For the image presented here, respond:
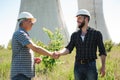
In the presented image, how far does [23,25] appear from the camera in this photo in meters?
4.51

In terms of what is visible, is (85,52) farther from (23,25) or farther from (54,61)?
(54,61)

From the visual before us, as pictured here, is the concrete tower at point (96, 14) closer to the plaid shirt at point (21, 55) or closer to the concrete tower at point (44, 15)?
the concrete tower at point (44, 15)

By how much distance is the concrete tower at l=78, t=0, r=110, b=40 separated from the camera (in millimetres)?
26003

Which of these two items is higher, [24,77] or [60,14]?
[60,14]

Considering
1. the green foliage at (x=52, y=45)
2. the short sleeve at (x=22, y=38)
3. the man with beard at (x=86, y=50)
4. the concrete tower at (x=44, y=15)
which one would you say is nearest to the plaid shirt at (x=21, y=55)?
the short sleeve at (x=22, y=38)

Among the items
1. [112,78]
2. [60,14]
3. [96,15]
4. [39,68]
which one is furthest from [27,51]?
[96,15]

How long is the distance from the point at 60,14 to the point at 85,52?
18.9 meters

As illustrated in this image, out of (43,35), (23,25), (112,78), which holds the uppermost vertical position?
(43,35)

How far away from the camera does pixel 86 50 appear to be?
4.96 metres

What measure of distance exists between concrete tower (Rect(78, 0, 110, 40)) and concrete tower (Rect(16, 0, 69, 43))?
2649mm

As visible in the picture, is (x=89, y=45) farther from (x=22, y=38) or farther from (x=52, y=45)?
(x=52, y=45)

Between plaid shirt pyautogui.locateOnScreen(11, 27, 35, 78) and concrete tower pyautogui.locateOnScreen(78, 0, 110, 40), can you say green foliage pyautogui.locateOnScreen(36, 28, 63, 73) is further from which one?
concrete tower pyautogui.locateOnScreen(78, 0, 110, 40)

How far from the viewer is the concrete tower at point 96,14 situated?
1024 inches

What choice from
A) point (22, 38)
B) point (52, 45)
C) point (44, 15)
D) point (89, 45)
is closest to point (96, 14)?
point (44, 15)
